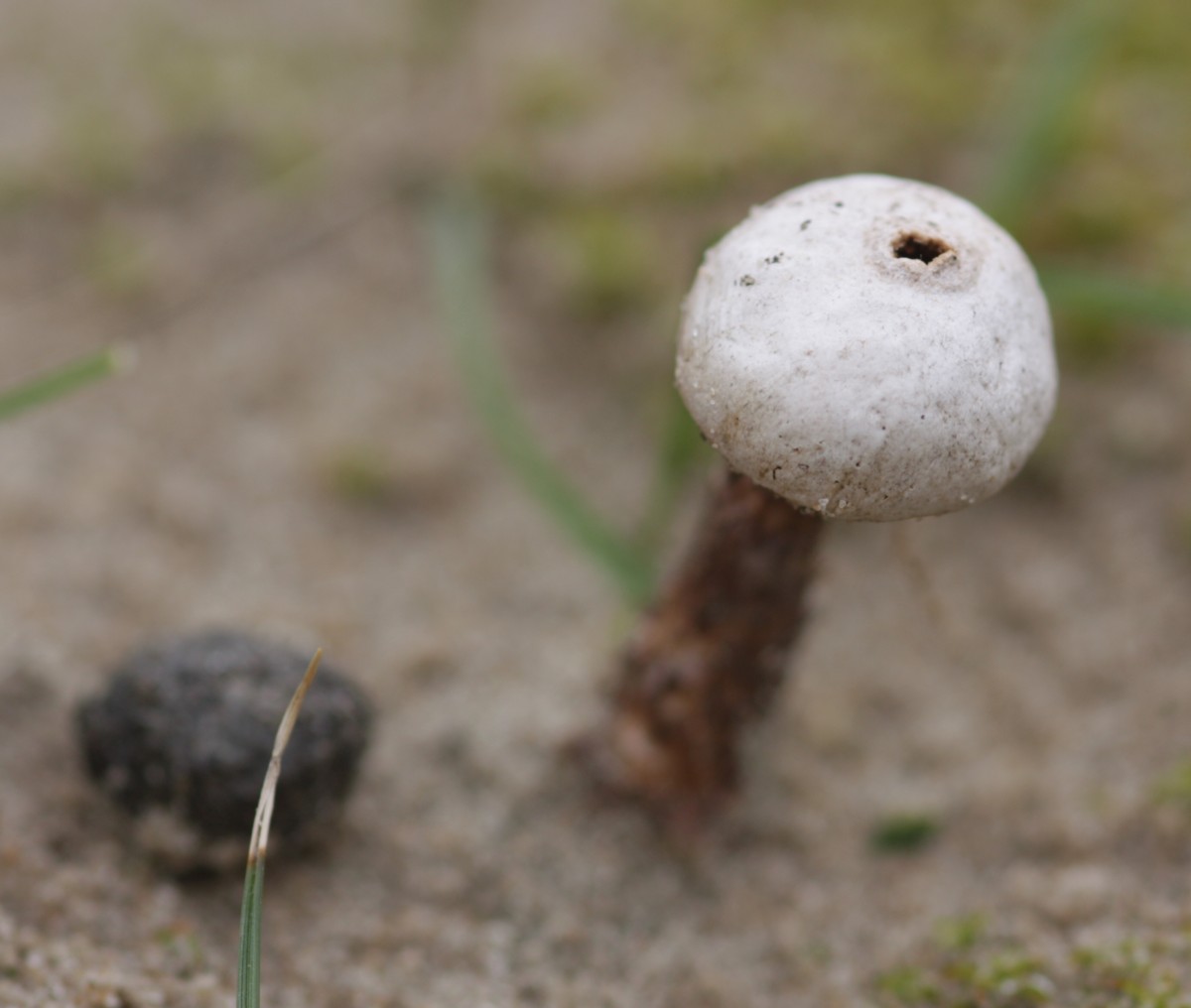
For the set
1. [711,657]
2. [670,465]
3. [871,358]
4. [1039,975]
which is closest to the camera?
[871,358]

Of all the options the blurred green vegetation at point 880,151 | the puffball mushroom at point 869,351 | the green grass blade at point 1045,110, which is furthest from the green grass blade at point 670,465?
the green grass blade at point 1045,110

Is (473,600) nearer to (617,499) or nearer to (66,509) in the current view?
(617,499)

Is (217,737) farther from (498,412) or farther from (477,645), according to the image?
(498,412)

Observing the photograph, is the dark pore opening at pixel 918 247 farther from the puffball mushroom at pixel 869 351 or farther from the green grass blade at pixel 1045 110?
the green grass blade at pixel 1045 110

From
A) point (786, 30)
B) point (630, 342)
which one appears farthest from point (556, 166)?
point (786, 30)

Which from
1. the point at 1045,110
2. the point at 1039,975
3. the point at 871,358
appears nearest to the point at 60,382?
the point at 871,358
